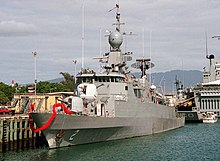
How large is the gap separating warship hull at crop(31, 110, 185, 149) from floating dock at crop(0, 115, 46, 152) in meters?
2.92

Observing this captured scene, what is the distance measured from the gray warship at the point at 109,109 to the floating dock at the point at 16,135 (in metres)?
2.88

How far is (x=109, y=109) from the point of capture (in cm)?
3170

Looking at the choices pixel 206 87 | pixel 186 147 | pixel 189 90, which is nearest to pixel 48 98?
pixel 186 147

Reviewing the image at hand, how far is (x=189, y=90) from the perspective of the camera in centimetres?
8169

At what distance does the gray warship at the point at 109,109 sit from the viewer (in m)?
27.7

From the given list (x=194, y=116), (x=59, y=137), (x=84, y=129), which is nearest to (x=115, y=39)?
(x=84, y=129)

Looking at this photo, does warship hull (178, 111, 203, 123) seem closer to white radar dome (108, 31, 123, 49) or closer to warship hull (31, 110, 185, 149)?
white radar dome (108, 31, 123, 49)

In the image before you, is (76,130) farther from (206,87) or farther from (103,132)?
(206,87)

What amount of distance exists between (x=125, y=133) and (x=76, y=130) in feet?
21.9

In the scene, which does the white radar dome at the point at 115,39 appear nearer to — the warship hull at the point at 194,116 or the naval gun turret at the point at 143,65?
the naval gun turret at the point at 143,65

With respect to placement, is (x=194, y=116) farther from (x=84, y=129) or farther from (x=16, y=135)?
(x=16, y=135)

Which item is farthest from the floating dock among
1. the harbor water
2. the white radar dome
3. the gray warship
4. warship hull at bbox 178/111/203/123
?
warship hull at bbox 178/111/203/123

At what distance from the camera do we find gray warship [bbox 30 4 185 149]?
27656mm

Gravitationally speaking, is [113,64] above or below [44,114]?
above
